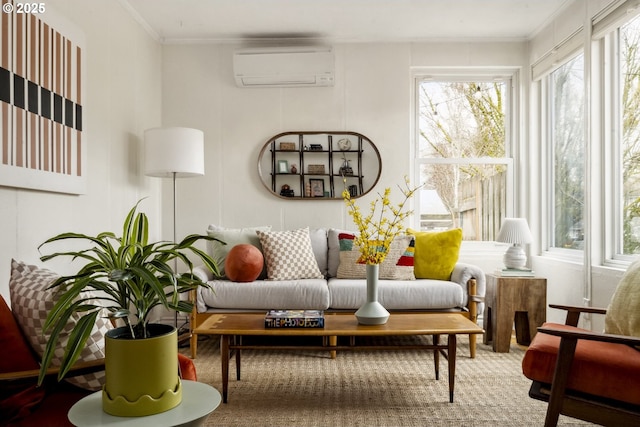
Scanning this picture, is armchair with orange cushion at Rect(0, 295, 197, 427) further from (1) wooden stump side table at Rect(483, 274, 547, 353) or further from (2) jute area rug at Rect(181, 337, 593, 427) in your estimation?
(1) wooden stump side table at Rect(483, 274, 547, 353)

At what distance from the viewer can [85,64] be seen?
121 inches

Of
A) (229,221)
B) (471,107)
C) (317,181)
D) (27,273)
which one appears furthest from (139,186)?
(471,107)

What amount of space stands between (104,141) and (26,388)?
2184mm

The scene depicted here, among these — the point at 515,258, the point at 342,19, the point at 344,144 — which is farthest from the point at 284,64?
the point at 515,258

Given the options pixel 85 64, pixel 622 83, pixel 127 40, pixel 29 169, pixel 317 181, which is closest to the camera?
pixel 29 169

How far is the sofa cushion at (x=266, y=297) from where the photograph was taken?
3.54m

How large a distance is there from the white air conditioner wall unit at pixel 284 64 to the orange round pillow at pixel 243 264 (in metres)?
1.68

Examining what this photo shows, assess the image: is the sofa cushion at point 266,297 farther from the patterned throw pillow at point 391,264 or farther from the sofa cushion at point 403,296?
the patterned throw pillow at point 391,264

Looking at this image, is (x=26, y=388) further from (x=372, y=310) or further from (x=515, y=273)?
(x=515, y=273)

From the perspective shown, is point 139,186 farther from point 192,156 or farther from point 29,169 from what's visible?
point 29,169

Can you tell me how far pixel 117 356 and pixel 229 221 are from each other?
333 centimetres

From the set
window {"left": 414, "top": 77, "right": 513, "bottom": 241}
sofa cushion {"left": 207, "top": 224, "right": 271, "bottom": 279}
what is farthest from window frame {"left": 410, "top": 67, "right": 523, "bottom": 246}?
sofa cushion {"left": 207, "top": 224, "right": 271, "bottom": 279}

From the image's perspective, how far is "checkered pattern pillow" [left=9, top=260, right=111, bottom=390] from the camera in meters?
1.65

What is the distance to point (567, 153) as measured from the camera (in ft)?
13.3
